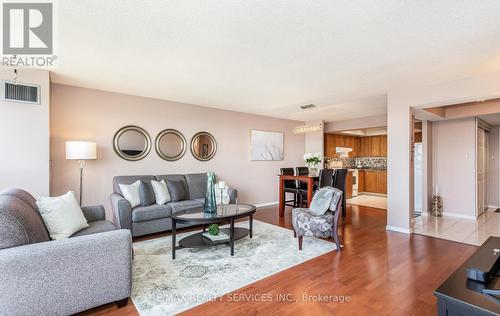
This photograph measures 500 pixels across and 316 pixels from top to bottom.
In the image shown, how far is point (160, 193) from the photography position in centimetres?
402

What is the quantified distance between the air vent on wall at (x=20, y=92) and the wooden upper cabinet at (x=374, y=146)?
895 centimetres

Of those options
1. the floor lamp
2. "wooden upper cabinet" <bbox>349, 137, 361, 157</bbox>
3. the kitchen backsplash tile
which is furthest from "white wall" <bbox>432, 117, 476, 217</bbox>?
the floor lamp

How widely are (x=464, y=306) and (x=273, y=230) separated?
118 inches

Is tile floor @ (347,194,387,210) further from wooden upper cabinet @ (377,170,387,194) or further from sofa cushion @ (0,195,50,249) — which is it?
sofa cushion @ (0,195,50,249)

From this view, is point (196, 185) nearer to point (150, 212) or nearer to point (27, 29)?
point (150, 212)

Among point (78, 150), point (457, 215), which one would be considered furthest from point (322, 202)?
point (457, 215)

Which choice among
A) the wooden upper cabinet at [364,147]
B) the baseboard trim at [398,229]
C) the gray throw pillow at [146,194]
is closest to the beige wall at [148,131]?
the gray throw pillow at [146,194]

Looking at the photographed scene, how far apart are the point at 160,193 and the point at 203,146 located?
161 cm

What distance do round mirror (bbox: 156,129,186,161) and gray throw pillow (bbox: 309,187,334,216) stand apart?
2.87m

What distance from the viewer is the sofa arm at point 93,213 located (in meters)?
2.90

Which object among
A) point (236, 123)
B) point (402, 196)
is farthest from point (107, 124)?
point (402, 196)

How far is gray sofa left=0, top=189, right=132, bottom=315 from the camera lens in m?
1.56

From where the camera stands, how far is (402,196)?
4035mm

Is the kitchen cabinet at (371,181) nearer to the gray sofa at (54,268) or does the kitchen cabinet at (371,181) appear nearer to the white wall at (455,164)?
the white wall at (455,164)
